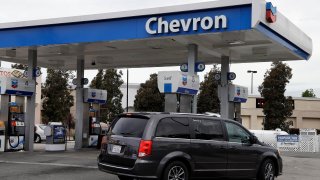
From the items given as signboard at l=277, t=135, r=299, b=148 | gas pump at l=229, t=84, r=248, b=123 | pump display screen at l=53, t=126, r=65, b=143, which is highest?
gas pump at l=229, t=84, r=248, b=123

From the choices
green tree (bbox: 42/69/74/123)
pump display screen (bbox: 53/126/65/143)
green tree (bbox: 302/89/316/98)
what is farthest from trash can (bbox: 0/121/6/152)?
green tree (bbox: 302/89/316/98)

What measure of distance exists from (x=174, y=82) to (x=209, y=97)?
27.7 meters

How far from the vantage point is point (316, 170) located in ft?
54.1

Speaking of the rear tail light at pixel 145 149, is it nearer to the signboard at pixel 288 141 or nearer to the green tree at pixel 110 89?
the signboard at pixel 288 141

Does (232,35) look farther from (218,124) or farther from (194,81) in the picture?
(218,124)

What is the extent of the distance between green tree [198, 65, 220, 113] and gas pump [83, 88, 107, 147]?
762 inches

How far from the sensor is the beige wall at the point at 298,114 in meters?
55.6

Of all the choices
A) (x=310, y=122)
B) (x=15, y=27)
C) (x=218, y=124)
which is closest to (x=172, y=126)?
(x=218, y=124)

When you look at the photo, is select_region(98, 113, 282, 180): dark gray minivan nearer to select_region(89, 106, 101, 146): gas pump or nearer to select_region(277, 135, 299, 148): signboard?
select_region(89, 106, 101, 146): gas pump

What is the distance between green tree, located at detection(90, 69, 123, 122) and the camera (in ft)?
146

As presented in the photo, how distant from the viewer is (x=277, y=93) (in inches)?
1656

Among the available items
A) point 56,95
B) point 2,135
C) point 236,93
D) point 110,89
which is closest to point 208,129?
point 236,93

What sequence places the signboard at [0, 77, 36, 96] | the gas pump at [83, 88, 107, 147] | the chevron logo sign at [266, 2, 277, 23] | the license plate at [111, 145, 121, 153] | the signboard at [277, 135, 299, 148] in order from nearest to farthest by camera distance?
the license plate at [111, 145, 121, 153] → the chevron logo sign at [266, 2, 277, 23] → the signboard at [0, 77, 36, 96] → the gas pump at [83, 88, 107, 147] → the signboard at [277, 135, 299, 148]

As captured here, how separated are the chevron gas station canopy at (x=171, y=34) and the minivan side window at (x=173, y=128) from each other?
16.6ft
